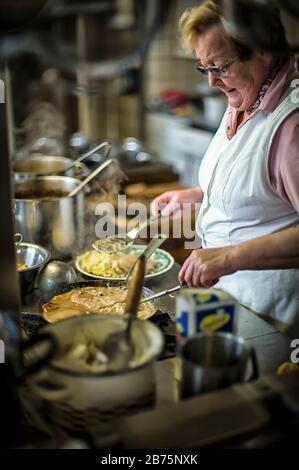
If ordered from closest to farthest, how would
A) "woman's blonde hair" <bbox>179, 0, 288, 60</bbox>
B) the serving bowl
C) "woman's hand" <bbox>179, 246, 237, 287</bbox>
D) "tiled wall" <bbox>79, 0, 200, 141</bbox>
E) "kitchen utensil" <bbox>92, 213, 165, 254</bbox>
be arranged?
1. "woman's hand" <bbox>179, 246, 237, 287</bbox>
2. "woman's blonde hair" <bbox>179, 0, 288, 60</bbox>
3. the serving bowl
4. "kitchen utensil" <bbox>92, 213, 165, 254</bbox>
5. "tiled wall" <bbox>79, 0, 200, 141</bbox>

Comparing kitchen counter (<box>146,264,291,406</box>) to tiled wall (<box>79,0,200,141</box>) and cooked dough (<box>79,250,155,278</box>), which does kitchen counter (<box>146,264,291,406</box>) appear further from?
tiled wall (<box>79,0,200,141</box>)

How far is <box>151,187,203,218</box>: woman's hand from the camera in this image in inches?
77.5

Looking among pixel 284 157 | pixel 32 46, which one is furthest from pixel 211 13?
pixel 32 46

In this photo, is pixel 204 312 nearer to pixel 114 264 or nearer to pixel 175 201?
pixel 114 264

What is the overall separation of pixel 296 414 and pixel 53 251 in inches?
46.1

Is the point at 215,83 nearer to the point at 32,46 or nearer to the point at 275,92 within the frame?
the point at 275,92

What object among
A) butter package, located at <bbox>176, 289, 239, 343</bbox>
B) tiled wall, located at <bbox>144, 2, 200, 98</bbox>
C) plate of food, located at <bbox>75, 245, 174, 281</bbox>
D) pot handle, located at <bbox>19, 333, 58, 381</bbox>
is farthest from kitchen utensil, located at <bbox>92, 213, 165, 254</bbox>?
tiled wall, located at <bbox>144, 2, 200, 98</bbox>

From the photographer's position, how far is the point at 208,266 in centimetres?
138

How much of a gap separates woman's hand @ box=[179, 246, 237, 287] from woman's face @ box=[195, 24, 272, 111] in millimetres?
474

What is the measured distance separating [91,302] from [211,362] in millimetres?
587

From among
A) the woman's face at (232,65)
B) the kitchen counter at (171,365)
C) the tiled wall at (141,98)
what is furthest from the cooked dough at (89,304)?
the tiled wall at (141,98)

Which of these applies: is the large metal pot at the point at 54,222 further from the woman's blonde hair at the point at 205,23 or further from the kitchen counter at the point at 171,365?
the woman's blonde hair at the point at 205,23

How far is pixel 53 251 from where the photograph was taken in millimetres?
1954

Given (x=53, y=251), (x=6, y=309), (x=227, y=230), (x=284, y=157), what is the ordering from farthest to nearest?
(x=53, y=251), (x=227, y=230), (x=284, y=157), (x=6, y=309)
